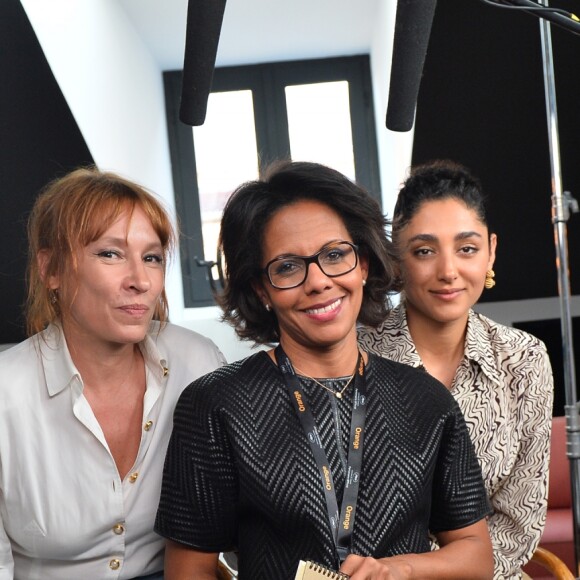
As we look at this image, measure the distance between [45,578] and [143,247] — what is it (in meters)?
0.68

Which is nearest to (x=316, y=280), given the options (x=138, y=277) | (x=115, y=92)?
(x=138, y=277)

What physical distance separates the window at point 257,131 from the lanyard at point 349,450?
537 centimetres

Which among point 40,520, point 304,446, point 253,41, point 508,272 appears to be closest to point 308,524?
point 304,446

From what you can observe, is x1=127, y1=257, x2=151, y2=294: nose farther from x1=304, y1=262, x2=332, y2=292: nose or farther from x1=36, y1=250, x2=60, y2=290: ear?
x1=304, y1=262, x2=332, y2=292: nose

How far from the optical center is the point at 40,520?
1773 mm

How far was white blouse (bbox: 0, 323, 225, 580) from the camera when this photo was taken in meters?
1.78

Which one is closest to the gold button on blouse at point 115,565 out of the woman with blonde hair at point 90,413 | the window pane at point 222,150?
the woman with blonde hair at point 90,413

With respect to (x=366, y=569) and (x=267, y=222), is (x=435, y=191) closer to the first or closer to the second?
(x=267, y=222)

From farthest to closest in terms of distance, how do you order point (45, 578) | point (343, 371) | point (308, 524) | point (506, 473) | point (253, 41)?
point (253, 41) < point (506, 473) < point (45, 578) < point (343, 371) < point (308, 524)

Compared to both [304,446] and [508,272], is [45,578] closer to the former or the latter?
[304,446]

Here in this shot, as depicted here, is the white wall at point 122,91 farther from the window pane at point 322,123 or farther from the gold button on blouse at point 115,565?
the gold button on blouse at point 115,565

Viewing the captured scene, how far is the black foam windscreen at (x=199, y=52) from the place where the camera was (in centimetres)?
110

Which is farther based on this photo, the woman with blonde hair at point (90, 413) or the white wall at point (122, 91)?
the white wall at point (122, 91)

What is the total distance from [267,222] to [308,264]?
0.44 ft
